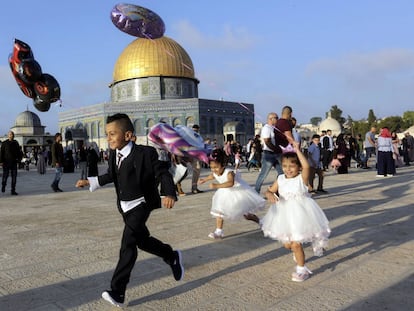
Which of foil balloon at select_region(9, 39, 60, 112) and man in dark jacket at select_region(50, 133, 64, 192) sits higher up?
foil balloon at select_region(9, 39, 60, 112)

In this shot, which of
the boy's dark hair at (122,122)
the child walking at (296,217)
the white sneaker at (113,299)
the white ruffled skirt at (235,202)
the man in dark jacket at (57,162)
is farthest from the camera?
the man in dark jacket at (57,162)

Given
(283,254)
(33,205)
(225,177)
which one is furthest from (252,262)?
(33,205)

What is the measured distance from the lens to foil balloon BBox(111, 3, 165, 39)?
9.27 meters

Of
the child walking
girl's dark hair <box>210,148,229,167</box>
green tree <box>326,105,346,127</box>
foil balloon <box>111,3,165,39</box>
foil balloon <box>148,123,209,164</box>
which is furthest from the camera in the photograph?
green tree <box>326,105,346,127</box>

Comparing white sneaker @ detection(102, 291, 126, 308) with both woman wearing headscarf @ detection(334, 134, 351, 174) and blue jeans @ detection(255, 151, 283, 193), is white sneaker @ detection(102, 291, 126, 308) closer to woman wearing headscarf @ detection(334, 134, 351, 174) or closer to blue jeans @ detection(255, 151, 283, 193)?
blue jeans @ detection(255, 151, 283, 193)

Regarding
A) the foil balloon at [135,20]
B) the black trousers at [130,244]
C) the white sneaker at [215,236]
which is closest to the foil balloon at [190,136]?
the foil balloon at [135,20]

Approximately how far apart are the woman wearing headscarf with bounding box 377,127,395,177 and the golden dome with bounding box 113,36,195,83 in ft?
117

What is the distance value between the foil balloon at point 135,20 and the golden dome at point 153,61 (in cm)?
3651

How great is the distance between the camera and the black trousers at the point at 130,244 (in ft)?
9.18

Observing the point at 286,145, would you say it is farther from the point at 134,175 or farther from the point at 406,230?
the point at 134,175

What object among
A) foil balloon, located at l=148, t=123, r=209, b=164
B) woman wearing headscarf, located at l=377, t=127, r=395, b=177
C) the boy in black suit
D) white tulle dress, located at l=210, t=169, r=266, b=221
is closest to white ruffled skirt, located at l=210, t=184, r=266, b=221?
white tulle dress, located at l=210, t=169, r=266, b=221

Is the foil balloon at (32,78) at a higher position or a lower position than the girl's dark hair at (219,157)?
higher

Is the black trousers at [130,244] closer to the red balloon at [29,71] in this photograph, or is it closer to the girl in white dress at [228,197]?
the girl in white dress at [228,197]

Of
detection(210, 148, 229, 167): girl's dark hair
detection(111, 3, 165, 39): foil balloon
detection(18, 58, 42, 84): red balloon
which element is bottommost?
detection(210, 148, 229, 167): girl's dark hair
